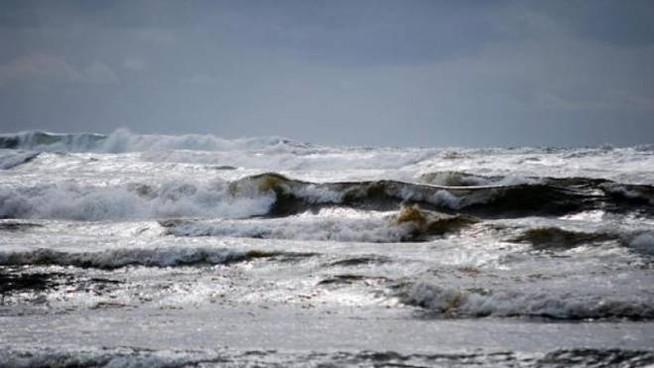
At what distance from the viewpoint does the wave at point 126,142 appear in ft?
120

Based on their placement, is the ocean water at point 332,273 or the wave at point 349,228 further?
the wave at point 349,228

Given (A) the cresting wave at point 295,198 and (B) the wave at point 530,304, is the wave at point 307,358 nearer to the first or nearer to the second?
(B) the wave at point 530,304

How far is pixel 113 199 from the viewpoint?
1733 centimetres

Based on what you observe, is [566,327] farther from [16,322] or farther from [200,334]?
[16,322]

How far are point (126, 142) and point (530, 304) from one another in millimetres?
35870

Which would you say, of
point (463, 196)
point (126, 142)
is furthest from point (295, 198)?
point (126, 142)

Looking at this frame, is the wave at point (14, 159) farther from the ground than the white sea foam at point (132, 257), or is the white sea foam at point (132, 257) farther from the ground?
the wave at point (14, 159)

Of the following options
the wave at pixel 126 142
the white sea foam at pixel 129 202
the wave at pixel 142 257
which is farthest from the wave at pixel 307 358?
the wave at pixel 126 142

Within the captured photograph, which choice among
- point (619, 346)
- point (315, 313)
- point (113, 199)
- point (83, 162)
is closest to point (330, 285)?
point (315, 313)

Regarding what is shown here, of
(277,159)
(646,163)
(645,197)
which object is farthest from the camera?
(277,159)

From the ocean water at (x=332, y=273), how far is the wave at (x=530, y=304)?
2 centimetres

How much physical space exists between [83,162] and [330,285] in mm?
22850

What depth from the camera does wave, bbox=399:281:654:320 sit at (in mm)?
5613

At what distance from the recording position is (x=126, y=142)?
39.8 m
